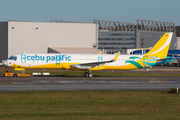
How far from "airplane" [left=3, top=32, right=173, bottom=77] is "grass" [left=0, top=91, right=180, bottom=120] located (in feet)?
75.7

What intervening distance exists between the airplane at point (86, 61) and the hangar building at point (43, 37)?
45.4 meters

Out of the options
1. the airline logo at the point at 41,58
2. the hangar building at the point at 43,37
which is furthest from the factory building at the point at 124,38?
the airline logo at the point at 41,58

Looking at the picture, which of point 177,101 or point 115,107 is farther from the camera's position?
point 177,101

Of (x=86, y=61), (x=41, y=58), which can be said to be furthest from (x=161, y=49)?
(x=41, y=58)

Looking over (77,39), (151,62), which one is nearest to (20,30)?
(77,39)

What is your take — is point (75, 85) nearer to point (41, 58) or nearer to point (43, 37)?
point (41, 58)

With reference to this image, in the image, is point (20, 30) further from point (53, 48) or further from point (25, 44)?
point (53, 48)

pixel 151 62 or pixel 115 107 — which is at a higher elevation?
pixel 151 62

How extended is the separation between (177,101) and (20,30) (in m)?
77.8

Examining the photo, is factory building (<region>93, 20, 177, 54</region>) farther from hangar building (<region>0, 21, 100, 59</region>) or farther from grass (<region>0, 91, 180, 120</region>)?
grass (<region>0, 91, 180, 120</region>)

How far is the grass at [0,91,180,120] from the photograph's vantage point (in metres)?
14.9

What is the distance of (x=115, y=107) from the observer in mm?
17609

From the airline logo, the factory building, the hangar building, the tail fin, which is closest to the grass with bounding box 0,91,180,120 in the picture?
the airline logo

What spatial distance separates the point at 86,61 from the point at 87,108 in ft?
95.4
